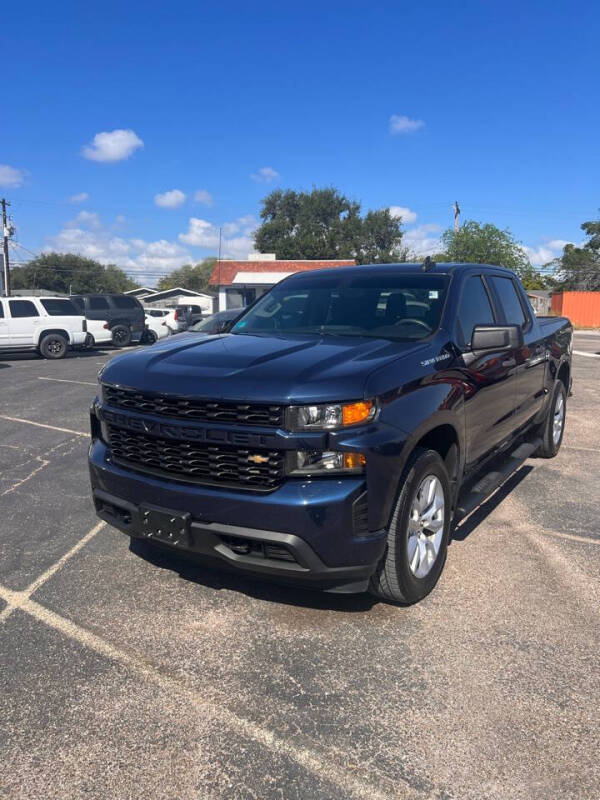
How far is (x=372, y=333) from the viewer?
376cm

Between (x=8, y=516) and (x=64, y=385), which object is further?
(x=64, y=385)

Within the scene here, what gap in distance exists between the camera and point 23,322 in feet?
56.9

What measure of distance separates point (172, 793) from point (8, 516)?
323cm

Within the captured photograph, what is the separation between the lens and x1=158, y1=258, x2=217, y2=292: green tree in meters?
110

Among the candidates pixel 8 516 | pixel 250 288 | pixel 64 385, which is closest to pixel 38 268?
pixel 250 288

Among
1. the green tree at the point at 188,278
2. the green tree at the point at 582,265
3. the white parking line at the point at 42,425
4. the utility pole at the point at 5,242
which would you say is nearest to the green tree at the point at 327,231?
the green tree at the point at 582,265

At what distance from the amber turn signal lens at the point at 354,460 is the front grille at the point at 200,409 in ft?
1.08

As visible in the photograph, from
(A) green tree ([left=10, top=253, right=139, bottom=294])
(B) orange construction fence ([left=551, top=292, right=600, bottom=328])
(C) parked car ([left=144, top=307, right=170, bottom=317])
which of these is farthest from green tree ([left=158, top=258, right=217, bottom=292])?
(C) parked car ([left=144, top=307, right=170, bottom=317])

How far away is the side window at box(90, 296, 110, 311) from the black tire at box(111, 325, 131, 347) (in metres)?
0.97

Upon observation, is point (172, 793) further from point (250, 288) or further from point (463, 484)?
point (250, 288)

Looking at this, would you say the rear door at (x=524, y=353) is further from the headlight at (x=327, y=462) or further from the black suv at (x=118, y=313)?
the black suv at (x=118, y=313)

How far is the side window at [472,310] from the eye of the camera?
3.93 meters

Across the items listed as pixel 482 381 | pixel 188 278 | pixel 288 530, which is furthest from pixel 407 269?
pixel 188 278

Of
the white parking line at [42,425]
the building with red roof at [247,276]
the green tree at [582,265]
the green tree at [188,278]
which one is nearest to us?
the white parking line at [42,425]
